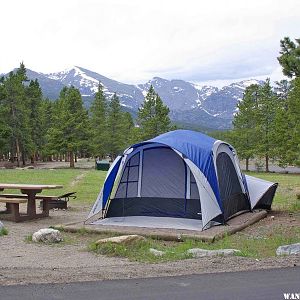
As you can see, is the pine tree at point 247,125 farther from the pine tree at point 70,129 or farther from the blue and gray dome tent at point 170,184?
the blue and gray dome tent at point 170,184

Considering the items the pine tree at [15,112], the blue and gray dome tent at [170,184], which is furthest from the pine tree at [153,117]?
the blue and gray dome tent at [170,184]

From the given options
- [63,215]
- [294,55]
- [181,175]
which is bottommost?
[63,215]

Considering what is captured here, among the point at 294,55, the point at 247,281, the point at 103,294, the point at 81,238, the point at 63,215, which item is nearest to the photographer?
the point at 103,294

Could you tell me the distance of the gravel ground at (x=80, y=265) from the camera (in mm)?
6652

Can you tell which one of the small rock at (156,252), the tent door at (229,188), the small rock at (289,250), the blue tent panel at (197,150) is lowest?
the small rock at (156,252)

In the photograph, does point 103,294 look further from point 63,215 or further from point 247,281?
point 63,215

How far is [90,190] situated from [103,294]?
56.2ft

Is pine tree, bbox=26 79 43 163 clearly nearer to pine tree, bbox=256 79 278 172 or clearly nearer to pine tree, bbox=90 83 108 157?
pine tree, bbox=90 83 108 157

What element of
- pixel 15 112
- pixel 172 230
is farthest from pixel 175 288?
pixel 15 112

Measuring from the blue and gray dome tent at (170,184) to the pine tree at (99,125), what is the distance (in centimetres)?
3927

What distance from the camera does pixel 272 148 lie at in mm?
45969

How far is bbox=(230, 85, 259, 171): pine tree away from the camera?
48.1m

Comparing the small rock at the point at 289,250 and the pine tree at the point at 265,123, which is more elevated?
the pine tree at the point at 265,123

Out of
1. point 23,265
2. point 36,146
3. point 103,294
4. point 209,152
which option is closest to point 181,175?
point 209,152
